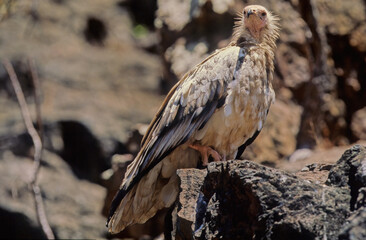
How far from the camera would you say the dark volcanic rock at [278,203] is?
3.83m

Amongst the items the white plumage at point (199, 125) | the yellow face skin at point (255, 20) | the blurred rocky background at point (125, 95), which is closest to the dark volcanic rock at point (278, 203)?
the white plumage at point (199, 125)

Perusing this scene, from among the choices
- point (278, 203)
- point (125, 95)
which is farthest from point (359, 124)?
point (278, 203)

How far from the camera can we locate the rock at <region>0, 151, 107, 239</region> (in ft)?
29.8

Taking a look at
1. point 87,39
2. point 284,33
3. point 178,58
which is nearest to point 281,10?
point 284,33

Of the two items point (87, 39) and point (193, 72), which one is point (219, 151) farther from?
point (87, 39)

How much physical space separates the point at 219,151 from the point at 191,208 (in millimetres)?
1464

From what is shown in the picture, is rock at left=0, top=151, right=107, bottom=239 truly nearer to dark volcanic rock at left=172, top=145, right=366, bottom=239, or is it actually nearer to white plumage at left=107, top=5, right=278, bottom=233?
white plumage at left=107, top=5, right=278, bottom=233

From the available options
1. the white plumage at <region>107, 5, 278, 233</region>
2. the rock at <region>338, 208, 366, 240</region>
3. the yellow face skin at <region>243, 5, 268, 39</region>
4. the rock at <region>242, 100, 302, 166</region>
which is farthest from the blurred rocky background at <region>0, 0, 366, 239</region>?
the rock at <region>338, 208, 366, 240</region>

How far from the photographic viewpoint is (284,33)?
10.6m

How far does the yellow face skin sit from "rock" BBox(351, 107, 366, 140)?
4.00m

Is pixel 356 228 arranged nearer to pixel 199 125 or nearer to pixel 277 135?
pixel 199 125

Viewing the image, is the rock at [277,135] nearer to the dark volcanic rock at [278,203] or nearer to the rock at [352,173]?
the dark volcanic rock at [278,203]

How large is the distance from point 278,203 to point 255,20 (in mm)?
2956

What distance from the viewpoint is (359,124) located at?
33.8ft
